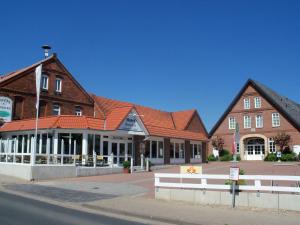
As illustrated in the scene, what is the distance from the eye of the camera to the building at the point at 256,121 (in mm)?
51500

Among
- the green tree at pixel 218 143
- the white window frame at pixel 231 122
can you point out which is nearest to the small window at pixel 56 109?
the green tree at pixel 218 143

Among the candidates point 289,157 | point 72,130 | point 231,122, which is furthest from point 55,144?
point 231,122

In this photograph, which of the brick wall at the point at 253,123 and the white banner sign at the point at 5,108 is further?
the brick wall at the point at 253,123

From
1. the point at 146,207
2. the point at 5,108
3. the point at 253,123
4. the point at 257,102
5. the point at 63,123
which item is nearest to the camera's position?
the point at 146,207

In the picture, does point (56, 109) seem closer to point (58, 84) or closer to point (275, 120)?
point (58, 84)

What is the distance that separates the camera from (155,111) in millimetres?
47531

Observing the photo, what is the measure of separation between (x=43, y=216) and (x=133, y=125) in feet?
72.2

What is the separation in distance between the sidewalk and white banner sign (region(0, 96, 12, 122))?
2031cm

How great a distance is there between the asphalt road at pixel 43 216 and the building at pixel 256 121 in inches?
1644

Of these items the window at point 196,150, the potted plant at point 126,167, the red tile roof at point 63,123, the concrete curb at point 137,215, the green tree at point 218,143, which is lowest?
the concrete curb at point 137,215

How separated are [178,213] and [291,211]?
11.4 feet

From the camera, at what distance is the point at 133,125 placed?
3341 centimetres

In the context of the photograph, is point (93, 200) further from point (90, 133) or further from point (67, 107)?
point (67, 107)

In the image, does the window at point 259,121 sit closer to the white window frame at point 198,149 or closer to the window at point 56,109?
the white window frame at point 198,149
